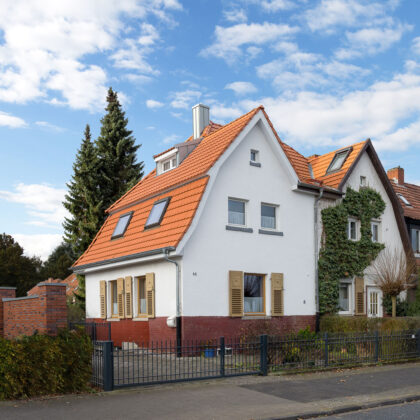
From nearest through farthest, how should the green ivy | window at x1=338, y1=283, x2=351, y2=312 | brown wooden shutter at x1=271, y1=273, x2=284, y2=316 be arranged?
1. brown wooden shutter at x1=271, y1=273, x2=284, y2=316
2. the green ivy
3. window at x1=338, y1=283, x2=351, y2=312

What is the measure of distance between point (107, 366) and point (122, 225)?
1115cm

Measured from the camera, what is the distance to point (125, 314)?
19750 mm

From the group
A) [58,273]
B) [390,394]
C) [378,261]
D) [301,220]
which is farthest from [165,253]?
[58,273]

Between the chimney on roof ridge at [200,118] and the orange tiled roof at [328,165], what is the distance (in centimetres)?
551

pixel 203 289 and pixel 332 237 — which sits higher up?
pixel 332 237

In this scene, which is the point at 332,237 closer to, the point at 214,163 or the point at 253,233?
the point at 253,233

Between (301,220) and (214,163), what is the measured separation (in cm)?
484

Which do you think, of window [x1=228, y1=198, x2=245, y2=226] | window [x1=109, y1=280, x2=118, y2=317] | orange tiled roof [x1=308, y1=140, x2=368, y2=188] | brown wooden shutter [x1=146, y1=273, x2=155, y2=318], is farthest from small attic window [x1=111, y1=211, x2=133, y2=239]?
orange tiled roof [x1=308, y1=140, x2=368, y2=188]

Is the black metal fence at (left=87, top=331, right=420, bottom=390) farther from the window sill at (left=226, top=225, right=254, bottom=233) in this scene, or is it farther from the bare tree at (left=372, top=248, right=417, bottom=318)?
the bare tree at (left=372, top=248, right=417, bottom=318)

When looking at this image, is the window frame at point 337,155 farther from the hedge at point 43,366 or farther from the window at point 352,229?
the hedge at point 43,366

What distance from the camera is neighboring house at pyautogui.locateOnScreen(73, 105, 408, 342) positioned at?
17141mm

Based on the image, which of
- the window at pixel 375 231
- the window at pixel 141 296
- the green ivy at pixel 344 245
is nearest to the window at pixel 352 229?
the green ivy at pixel 344 245

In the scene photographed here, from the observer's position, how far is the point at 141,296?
63.4ft

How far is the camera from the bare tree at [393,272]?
22125 millimetres
